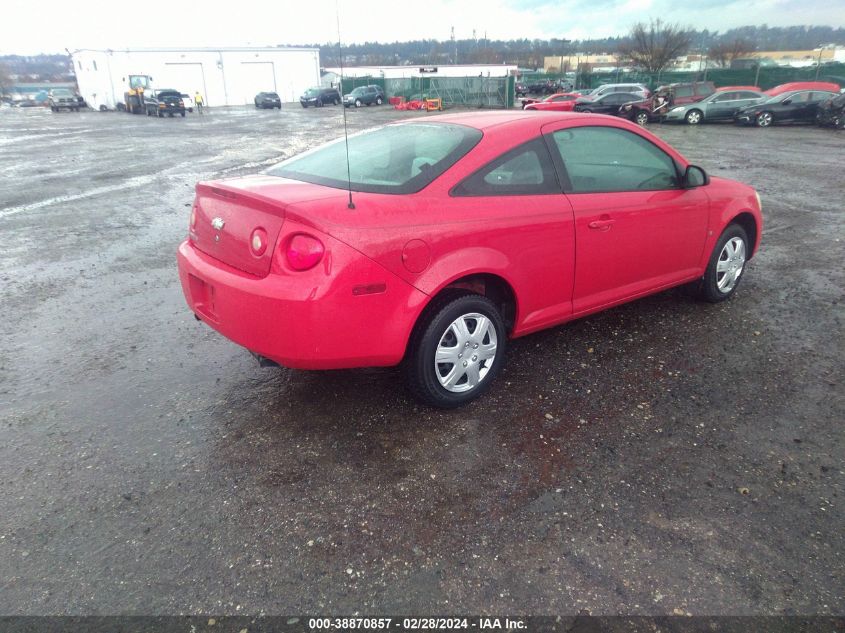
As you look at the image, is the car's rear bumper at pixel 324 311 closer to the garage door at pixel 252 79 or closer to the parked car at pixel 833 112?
the parked car at pixel 833 112

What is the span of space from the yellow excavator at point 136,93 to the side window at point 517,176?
44771 mm

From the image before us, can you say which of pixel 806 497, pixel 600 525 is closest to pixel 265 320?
pixel 600 525

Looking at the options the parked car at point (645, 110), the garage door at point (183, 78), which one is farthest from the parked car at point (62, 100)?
the parked car at point (645, 110)

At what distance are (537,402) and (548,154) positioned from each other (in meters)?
1.50

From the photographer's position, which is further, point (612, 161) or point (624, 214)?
point (612, 161)

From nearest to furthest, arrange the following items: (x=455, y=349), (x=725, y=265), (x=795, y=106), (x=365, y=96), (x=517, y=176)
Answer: (x=455, y=349)
(x=517, y=176)
(x=725, y=265)
(x=795, y=106)
(x=365, y=96)

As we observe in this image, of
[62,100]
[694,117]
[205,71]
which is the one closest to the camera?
[694,117]

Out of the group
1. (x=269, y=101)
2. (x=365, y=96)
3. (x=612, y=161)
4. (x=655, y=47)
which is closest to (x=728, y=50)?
(x=655, y=47)

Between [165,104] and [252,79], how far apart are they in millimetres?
20565

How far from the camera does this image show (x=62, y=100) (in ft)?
152

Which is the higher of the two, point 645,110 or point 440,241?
point 440,241

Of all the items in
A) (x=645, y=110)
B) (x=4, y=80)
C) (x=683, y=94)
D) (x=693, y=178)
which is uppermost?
(x=4, y=80)

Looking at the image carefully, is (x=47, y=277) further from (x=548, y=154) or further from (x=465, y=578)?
(x=465, y=578)

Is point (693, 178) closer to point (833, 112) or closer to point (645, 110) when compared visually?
point (833, 112)
